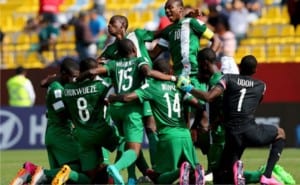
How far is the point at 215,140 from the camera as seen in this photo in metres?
15.2

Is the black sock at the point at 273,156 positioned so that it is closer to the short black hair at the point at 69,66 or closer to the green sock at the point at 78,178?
the green sock at the point at 78,178

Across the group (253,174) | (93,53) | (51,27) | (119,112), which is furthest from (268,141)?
(51,27)

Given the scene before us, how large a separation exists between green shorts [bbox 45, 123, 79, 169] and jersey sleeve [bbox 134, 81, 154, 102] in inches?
47.3

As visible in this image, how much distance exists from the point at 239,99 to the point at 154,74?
45.5 inches

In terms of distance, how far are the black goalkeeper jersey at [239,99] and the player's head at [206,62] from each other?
0.41 meters

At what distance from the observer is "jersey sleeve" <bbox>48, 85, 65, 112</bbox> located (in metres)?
14.8

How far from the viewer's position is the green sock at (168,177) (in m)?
14.0

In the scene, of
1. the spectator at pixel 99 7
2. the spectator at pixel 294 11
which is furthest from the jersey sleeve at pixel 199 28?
the spectator at pixel 99 7

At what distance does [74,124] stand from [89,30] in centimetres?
1253

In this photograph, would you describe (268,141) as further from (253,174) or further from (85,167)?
(85,167)

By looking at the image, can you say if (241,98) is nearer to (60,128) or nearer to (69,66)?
(69,66)

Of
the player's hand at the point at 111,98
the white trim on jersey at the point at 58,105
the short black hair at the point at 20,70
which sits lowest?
the short black hair at the point at 20,70

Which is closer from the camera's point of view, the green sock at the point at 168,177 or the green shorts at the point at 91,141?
the green sock at the point at 168,177

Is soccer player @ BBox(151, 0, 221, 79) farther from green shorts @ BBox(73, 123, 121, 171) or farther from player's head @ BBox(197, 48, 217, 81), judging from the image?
green shorts @ BBox(73, 123, 121, 171)
